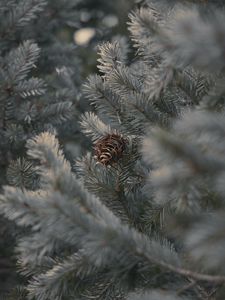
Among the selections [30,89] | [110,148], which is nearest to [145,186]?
[110,148]

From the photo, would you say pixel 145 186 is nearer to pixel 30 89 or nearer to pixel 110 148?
pixel 110 148

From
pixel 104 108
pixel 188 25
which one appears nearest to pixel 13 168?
pixel 104 108

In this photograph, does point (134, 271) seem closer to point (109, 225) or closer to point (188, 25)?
point (109, 225)

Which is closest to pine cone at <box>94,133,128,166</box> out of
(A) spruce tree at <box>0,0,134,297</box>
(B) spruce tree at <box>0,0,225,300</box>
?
(B) spruce tree at <box>0,0,225,300</box>

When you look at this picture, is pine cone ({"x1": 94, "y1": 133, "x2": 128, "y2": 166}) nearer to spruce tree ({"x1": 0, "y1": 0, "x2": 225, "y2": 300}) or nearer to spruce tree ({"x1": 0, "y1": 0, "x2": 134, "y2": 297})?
spruce tree ({"x1": 0, "y1": 0, "x2": 225, "y2": 300})

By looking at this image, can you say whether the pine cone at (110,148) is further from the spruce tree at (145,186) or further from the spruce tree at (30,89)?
the spruce tree at (30,89)

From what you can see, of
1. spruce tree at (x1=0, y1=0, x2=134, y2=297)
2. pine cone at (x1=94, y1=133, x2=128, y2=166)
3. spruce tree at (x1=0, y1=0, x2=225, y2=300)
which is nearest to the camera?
spruce tree at (x1=0, y1=0, x2=225, y2=300)

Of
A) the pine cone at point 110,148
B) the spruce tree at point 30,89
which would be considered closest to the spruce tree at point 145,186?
the pine cone at point 110,148
